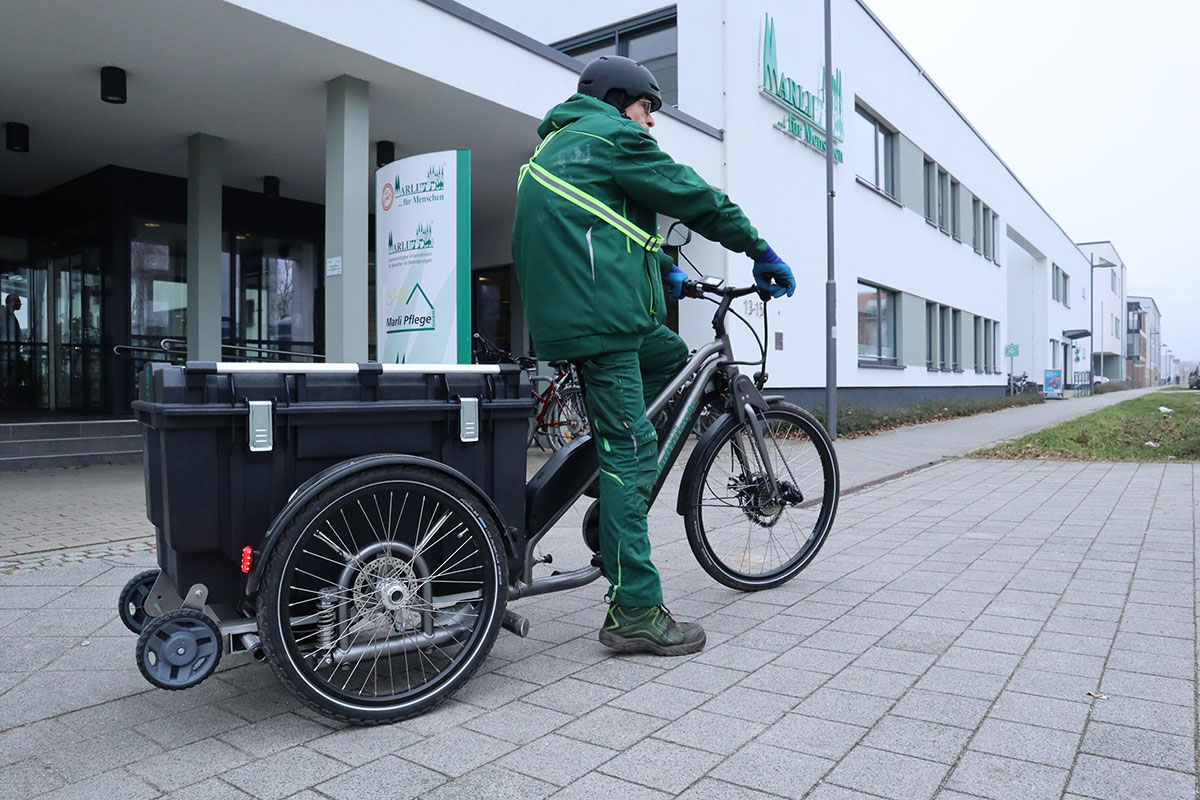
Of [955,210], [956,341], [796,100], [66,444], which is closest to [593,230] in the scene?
[66,444]

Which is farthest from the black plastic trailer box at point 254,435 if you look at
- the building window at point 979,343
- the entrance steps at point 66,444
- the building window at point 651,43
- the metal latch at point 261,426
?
the building window at point 979,343

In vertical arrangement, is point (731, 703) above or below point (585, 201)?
below

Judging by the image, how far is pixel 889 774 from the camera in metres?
2.16

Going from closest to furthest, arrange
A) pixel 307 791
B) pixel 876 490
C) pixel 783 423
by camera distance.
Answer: pixel 307 791 < pixel 783 423 < pixel 876 490

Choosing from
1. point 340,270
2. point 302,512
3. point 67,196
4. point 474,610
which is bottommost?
point 474,610

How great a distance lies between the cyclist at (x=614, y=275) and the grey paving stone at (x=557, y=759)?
778mm

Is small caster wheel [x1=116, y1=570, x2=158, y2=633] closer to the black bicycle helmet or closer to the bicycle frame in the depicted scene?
the bicycle frame

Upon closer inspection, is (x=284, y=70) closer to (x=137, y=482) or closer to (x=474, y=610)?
(x=137, y=482)

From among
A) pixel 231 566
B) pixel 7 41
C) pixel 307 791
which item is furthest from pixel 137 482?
pixel 307 791

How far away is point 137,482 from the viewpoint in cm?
818

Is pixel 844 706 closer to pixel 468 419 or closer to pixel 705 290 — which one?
pixel 468 419

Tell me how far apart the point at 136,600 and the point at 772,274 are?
2599 millimetres

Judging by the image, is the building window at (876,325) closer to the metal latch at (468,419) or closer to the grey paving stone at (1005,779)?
the metal latch at (468,419)

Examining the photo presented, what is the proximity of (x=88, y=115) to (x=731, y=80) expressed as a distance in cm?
872
